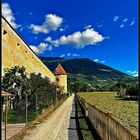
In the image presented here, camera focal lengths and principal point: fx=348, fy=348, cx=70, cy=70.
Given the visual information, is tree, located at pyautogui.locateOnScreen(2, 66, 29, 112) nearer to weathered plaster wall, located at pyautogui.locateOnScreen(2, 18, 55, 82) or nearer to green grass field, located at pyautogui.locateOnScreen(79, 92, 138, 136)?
weathered plaster wall, located at pyautogui.locateOnScreen(2, 18, 55, 82)

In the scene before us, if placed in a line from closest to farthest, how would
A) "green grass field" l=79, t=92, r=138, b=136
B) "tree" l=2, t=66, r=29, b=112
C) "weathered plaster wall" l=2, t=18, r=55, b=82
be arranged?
"green grass field" l=79, t=92, r=138, b=136, "tree" l=2, t=66, r=29, b=112, "weathered plaster wall" l=2, t=18, r=55, b=82

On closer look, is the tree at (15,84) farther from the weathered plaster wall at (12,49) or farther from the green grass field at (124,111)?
the green grass field at (124,111)

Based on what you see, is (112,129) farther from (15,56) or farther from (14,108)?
(15,56)

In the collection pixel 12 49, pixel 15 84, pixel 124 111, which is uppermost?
pixel 12 49

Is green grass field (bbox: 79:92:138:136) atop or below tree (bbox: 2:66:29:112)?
below

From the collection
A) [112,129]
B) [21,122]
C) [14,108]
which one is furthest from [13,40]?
[112,129]

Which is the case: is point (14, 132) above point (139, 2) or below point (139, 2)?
below

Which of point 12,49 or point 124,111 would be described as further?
point 124,111

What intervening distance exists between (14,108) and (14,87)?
2210 mm

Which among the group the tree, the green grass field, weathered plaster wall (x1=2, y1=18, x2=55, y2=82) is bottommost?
the green grass field

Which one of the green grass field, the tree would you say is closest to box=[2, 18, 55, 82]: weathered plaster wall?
the tree

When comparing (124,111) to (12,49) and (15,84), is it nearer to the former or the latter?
(15,84)

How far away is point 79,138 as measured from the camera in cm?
1341

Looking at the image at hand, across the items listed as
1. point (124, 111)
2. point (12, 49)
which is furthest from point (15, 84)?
point (124, 111)
